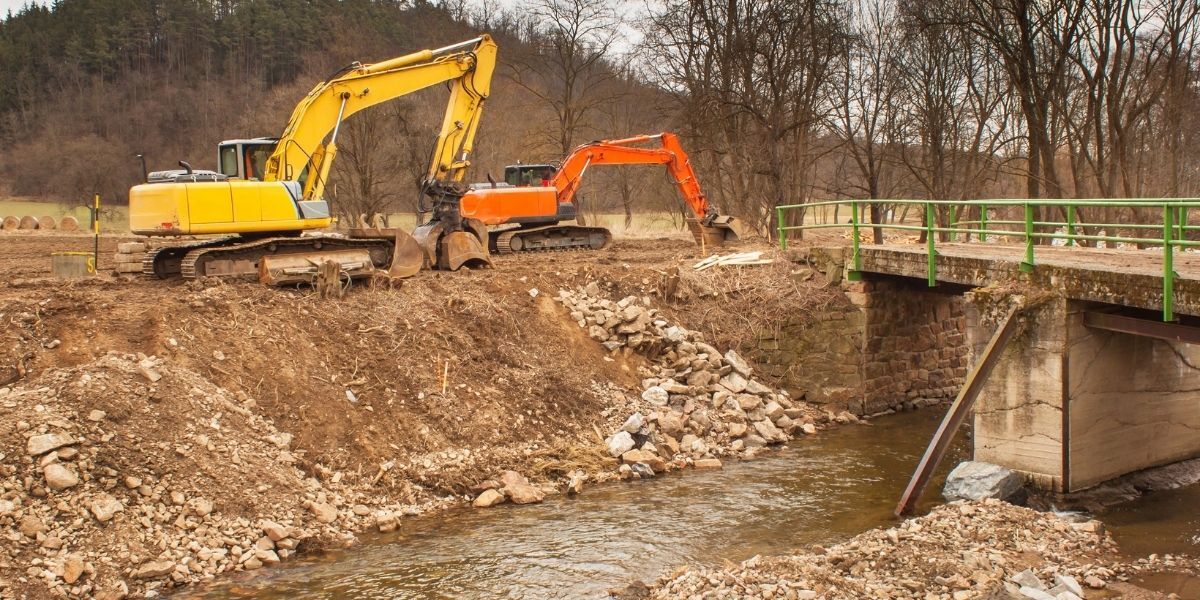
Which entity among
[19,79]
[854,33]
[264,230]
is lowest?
[264,230]

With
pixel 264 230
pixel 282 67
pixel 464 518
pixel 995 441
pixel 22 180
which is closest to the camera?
pixel 464 518

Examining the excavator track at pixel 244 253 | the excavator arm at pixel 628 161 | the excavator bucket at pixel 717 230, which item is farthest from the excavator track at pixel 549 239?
the excavator track at pixel 244 253

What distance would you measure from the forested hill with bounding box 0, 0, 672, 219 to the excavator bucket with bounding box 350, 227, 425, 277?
14.5m

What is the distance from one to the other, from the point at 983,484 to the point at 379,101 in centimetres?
1036

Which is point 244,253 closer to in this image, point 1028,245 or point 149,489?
point 149,489

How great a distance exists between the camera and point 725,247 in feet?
66.3

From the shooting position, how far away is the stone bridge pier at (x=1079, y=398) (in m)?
10.4

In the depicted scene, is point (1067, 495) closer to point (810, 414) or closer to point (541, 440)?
point (810, 414)

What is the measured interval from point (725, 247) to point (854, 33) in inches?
388

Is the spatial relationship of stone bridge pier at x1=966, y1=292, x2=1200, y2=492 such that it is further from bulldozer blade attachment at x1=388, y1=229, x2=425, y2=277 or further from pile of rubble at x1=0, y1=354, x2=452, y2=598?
bulldozer blade attachment at x1=388, y1=229, x2=425, y2=277

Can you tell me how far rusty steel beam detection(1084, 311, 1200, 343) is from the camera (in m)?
9.30

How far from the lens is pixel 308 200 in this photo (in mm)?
14562

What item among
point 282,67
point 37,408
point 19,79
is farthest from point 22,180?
point 37,408

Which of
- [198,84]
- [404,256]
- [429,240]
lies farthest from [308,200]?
[198,84]
